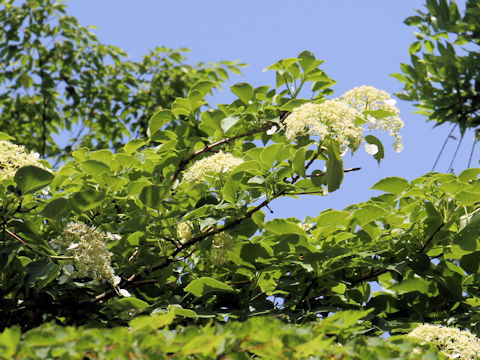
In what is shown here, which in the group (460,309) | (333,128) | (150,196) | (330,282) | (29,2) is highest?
(29,2)

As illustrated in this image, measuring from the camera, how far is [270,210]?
2100 mm

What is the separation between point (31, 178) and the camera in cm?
196

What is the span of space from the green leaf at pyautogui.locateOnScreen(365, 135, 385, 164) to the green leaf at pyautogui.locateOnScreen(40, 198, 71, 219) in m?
1.02

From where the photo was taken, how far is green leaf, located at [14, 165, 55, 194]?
1.94 meters

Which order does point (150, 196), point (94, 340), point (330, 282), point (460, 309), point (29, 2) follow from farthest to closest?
point (29, 2) < point (460, 309) < point (330, 282) < point (150, 196) < point (94, 340)

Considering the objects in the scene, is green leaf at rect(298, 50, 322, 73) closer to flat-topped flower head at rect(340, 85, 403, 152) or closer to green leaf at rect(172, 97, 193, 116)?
flat-topped flower head at rect(340, 85, 403, 152)

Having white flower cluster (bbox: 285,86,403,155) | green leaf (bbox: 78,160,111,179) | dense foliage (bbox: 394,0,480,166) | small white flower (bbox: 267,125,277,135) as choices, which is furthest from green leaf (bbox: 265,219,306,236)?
dense foliage (bbox: 394,0,480,166)

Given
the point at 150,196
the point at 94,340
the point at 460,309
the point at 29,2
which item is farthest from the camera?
the point at 29,2

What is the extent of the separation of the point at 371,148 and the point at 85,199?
0.96 m

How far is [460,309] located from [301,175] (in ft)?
2.82

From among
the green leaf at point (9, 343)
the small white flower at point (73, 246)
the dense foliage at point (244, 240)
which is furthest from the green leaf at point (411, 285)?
the green leaf at point (9, 343)

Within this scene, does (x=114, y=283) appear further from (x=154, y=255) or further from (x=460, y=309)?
(x=460, y=309)

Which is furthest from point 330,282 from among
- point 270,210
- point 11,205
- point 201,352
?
point 11,205

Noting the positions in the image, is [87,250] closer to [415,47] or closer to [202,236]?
[202,236]
